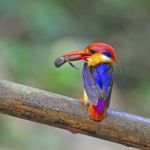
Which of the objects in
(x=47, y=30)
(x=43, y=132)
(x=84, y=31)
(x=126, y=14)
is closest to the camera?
(x=43, y=132)

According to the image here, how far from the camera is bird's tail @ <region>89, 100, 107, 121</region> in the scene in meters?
1.47

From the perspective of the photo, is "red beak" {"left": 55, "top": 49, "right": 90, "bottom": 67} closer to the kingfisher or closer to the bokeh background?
the kingfisher

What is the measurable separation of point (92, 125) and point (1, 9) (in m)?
2.90

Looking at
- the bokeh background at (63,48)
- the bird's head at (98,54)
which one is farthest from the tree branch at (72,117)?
the bokeh background at (63,48)

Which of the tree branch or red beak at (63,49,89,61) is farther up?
red beak at (63,49,89,61)

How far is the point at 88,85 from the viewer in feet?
4.86

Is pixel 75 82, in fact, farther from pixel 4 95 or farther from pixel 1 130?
pixel 4 95

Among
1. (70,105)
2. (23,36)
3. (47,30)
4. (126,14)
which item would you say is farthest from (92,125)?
(126,14)

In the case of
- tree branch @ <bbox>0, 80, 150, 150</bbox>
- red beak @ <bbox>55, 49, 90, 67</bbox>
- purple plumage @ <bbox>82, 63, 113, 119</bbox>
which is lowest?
tree branch @ <bbox>0, 80, 150, 150</bbox>

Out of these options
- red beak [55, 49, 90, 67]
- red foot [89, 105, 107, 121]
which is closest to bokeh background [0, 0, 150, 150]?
red beak [55, 49, 90, 67]

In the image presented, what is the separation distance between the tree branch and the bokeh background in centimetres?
128

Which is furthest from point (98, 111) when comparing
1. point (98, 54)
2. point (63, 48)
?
point (63, 48)

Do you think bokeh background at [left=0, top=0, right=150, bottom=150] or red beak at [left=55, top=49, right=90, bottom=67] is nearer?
red beak at [left=55, top=49, right=90, bottom=67]

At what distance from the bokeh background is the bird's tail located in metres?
1.32
